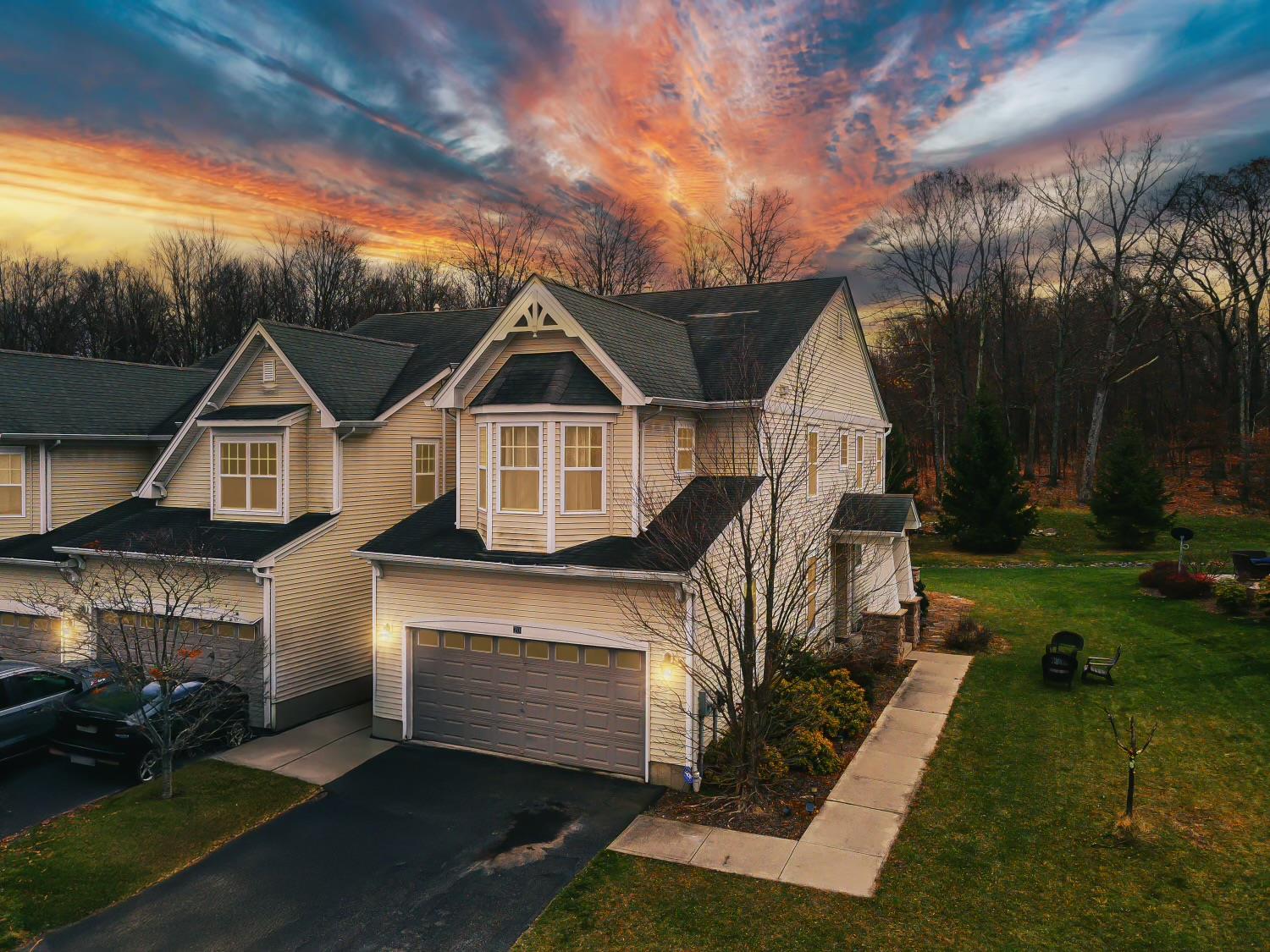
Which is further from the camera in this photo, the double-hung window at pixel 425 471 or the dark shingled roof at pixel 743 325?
the double-hung window at pixel 425 471

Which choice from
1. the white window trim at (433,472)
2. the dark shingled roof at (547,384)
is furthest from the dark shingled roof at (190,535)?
the dark shingled roof at (547,384)

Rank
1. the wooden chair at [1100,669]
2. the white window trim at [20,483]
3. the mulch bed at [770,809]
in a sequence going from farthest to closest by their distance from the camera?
the white window trim at [20,483] < the wooden chair at [1100,669] < the mulch bed at [770,809]


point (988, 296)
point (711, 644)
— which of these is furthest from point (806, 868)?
point (988, 296)

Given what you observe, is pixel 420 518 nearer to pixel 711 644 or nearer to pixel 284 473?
pixel 284 473

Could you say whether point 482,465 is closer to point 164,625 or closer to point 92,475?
point 164,625

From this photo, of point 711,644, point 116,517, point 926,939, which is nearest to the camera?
point 926,939

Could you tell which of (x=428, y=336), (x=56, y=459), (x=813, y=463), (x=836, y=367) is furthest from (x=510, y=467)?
(x=56, y=459)

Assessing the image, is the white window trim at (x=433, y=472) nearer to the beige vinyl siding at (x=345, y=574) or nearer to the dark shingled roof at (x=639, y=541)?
the beige vinyl siding at (x=345, y=574)
